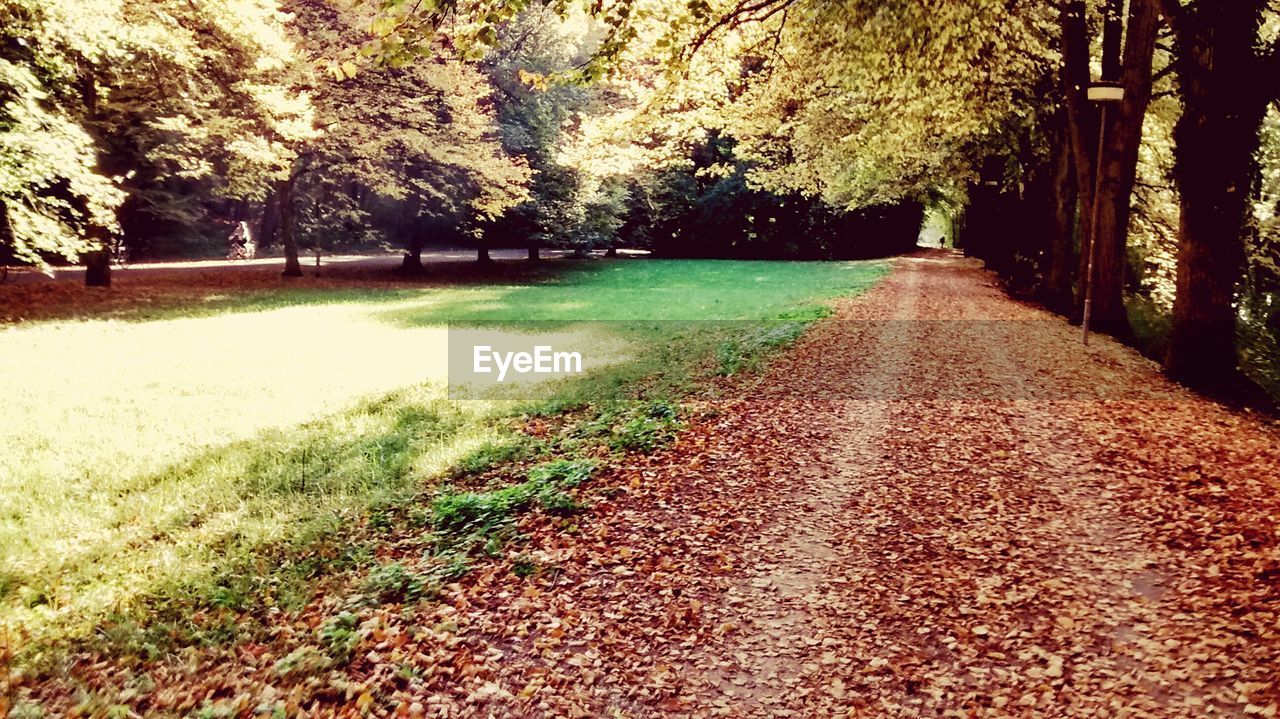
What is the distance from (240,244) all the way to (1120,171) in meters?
43.5

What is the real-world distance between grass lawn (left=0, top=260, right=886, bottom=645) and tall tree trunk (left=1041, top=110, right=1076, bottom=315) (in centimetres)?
641

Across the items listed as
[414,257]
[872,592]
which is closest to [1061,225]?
[872,592]

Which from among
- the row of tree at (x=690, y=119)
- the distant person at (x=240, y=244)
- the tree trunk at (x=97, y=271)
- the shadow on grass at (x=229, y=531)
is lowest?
the shadow on grass at (x=229, y=531)

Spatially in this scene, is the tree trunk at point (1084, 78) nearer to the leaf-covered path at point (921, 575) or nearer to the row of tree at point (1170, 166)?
the row of tree at point (1170, 166)

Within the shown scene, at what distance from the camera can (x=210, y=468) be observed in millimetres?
7695

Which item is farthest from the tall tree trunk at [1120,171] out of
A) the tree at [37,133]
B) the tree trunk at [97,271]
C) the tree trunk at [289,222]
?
the tree trunk at [97,271]

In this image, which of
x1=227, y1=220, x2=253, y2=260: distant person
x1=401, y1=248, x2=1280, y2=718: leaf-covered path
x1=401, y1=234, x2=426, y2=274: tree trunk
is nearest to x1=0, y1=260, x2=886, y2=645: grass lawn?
x1=401, y1=248, x2=1280, y2=718: leaf-covered path

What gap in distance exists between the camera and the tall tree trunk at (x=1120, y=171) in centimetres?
1307

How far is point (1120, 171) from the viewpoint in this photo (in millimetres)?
14156

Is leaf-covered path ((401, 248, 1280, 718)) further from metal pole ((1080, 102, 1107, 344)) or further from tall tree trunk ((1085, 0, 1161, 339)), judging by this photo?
tall tree trunk ((1085, 0, 1161, 339))

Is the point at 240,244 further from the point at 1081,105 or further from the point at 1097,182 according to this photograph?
the point at 1097,182

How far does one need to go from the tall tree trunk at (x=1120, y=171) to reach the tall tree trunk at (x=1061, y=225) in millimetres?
3520

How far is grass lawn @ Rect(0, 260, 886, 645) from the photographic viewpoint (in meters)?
5.72

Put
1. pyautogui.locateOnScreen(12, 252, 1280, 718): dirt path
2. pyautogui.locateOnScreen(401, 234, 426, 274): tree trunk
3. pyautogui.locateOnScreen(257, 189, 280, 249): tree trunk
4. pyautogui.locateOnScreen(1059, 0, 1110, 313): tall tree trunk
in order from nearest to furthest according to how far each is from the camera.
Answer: pyautogui.locateOnScreen(12, 252, 1280, 718): dirt path < pyautogui.locateOnScreen(1059, 0, 1110, 313): tall tree trunk < pyautogui.locateOnScreen(401, 234, 426, 274): tree trunk < pyautogui.locateOnScreen(257, 189, 280, 249): tree trunk
